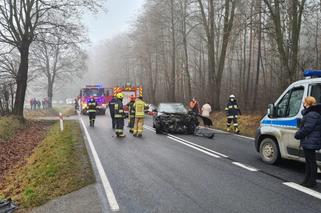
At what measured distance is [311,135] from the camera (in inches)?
247

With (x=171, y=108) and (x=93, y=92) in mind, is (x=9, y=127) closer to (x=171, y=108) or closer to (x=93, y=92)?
(x=171, y=108)

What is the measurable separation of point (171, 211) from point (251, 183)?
227 cm

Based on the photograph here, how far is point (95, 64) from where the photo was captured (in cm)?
8800

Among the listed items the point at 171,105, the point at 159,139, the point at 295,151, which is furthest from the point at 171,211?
the point at 171,105

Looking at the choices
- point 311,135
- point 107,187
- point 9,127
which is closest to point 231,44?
point 9,127

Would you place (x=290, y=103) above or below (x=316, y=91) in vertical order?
below

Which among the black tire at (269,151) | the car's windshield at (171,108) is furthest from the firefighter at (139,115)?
the black tire at (269,151)

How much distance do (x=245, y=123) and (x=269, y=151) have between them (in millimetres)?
10202

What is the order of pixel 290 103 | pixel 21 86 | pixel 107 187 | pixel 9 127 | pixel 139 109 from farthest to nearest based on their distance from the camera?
pixel 21 86, pixel 9 127, pixel 139 109, pixel 290 103, pixel 107 187

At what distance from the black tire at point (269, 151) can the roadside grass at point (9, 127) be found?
Result: 11.8 metres

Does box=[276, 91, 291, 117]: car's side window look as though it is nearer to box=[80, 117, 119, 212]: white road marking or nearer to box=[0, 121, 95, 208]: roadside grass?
box=[80, 117, 119, 212]: white road marking

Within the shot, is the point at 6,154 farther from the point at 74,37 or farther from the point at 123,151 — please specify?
the point at 74,37

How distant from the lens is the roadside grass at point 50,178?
650cm

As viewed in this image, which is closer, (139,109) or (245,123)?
(139,109)
